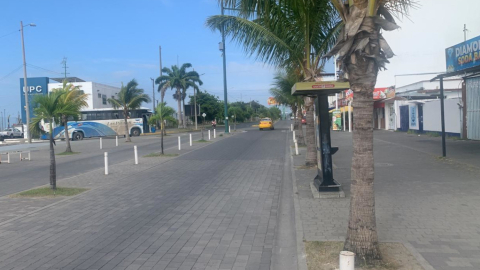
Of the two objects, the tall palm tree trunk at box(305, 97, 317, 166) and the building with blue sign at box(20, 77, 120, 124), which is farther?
the building with blue sign at box(20, 77, 120, 124)

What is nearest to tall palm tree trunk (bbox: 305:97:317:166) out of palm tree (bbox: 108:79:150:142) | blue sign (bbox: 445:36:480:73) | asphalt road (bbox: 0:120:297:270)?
asphalt road (bbox: 0:120:297:270)

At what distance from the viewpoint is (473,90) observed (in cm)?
2250

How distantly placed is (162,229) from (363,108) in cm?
411

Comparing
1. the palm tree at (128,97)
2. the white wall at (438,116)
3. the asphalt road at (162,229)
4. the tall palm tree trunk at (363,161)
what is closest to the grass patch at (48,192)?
the asphalt road at (162,229)

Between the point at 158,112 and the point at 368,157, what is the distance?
21104mm

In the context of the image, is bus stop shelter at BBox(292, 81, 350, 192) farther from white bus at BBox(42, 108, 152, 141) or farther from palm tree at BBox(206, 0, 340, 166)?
white bus at BBox(42, 108, 152, 141)

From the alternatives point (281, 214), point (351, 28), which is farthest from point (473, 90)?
point (351, 28)

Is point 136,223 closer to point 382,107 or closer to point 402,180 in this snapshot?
point 402,180

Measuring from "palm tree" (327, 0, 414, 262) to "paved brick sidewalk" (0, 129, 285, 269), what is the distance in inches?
52.4

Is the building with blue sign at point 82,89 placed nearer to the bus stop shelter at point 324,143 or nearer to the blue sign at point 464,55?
the blue sign at point 464,55

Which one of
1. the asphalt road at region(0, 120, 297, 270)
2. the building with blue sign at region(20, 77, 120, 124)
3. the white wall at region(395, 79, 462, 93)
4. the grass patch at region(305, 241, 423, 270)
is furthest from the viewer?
the building with blue sign at region(20, 77, 120, 124)

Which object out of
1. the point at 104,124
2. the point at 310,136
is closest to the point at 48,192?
the point at 310,136

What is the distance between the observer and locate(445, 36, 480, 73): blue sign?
65.2 feet

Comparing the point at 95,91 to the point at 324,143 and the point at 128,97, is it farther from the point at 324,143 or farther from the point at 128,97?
the point at 324,143
